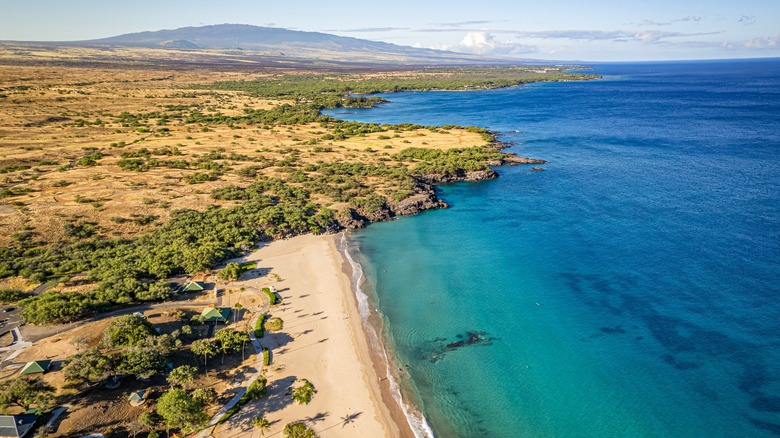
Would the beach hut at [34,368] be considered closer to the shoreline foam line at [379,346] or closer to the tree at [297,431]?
the tree at [297,431]

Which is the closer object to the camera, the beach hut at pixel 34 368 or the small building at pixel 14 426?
the small building at pixel 14 426

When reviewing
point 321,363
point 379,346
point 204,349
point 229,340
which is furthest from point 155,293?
point 379,346

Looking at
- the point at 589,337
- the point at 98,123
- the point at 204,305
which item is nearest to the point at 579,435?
the point at 589,337

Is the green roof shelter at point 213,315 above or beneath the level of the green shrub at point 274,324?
above

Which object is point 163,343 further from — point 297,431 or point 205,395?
point 297,431

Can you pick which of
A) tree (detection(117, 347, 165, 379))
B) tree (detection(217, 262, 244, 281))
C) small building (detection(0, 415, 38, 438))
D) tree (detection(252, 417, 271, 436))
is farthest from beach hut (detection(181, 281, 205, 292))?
tree (detection(252, 417, 271, 436))

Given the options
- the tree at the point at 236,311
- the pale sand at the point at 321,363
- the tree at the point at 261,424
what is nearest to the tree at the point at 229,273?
the pale sand at the point at 321,363
